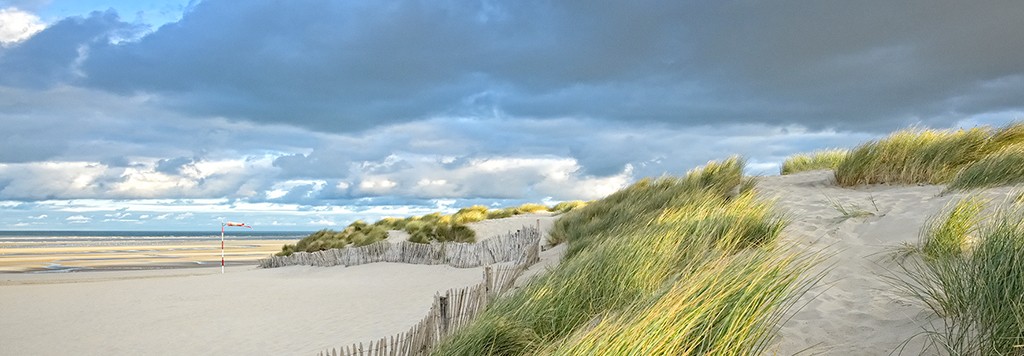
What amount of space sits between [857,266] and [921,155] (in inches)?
208

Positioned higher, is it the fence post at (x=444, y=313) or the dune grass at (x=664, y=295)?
the dune grass at (x=664, y=295)

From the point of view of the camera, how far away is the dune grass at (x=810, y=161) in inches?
510

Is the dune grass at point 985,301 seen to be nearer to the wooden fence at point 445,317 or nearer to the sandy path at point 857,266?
the sandy path at point 857,266

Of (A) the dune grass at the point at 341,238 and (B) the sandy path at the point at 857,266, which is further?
(A) the dune grass at the point at 341,238

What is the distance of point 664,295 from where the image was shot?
3.13 m

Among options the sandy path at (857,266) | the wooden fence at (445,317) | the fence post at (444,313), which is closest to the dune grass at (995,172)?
the sandy path at (857,266)

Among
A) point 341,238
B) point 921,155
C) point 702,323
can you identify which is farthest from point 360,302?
point 341,238

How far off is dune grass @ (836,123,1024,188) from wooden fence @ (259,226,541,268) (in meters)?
4.95

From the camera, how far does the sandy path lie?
11.1 ft

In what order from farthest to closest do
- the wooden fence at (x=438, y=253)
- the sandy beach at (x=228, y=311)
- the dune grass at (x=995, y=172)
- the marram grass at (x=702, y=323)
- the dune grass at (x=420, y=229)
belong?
the dune grass at (x=420, y=229), the wooden fence at (x=438, y=253), the sandy beach at (x=228, y=311), the dune grass at (x=995, y=172), the marram grass at (x=702, y=323)

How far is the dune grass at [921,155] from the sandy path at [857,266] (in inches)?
12.6

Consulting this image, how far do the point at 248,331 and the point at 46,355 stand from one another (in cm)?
246

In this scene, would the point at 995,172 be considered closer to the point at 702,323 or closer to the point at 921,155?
the point at 921,155

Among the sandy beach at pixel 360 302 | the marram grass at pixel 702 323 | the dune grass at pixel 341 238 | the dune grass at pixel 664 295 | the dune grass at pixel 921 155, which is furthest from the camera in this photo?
the dune grass at pixel 341 238
